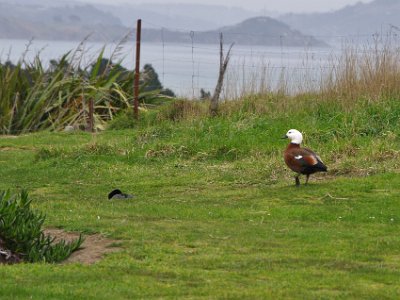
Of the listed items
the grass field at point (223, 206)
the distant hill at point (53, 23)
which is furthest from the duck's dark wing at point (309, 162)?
the distant hill at point (53, 23)

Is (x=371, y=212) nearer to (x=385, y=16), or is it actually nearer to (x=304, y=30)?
(x=385, y=16)

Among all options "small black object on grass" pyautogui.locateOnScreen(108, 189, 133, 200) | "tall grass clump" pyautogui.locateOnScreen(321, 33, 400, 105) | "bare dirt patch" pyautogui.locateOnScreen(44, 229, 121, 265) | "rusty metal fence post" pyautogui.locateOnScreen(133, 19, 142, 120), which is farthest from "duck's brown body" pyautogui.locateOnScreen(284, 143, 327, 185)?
"rusty metal fence post" pyautogui.locateOnScreen(133, 19, 142, 120)

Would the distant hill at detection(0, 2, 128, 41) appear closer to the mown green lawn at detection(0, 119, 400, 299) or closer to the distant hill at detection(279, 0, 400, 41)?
the distant hill at detection(279, 0, 400, 41)

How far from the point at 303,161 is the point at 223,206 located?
1.22 m

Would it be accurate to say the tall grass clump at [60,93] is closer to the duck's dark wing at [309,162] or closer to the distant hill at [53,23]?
the duck's dark wing at [309,162]

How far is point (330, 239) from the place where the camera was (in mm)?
9320

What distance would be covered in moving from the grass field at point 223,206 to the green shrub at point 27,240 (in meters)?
0.49

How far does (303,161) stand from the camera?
12016 millimetres

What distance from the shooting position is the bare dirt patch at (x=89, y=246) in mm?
8812

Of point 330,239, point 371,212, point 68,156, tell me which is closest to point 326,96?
point 68,156

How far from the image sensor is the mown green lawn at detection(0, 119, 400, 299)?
7559 millimetres

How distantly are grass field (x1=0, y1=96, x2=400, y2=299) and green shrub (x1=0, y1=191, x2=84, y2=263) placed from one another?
0.49m

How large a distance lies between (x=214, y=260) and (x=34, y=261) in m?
1.62

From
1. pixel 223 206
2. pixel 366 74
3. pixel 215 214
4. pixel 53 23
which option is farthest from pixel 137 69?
pixel 53 23
